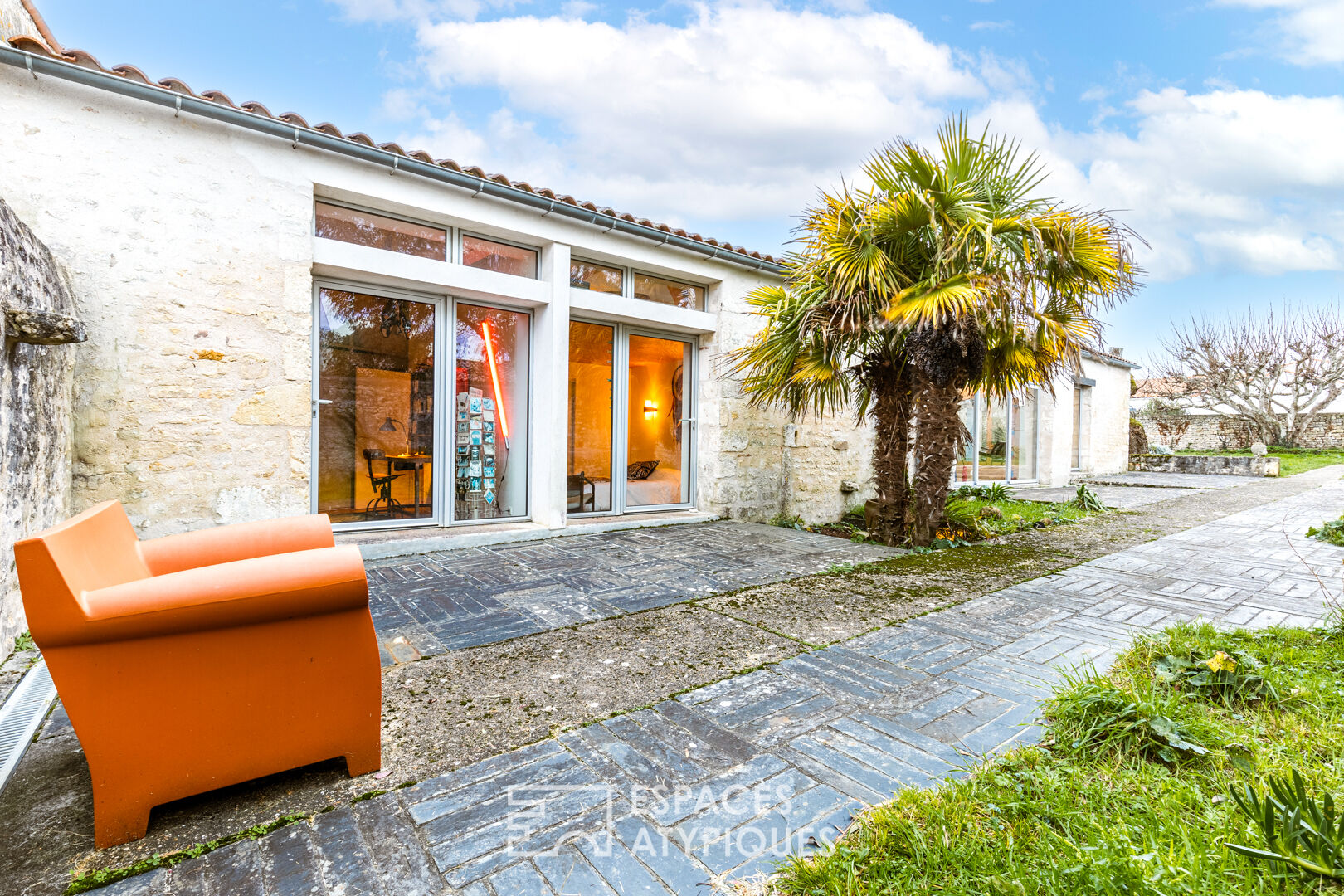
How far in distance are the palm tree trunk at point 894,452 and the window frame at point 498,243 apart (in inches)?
138

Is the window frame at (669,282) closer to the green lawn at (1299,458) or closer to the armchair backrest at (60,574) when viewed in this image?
the armchair backrest at (60,574)

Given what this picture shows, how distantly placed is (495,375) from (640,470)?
1.88m

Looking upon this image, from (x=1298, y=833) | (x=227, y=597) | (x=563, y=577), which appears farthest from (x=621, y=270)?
(x=1298, y=833)

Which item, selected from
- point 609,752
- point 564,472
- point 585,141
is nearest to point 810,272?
point 564,472

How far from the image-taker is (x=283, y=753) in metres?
1.65

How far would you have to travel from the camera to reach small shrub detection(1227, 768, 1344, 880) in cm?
114

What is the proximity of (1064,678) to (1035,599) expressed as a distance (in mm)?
1379

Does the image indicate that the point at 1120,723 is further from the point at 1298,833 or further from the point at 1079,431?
the point at 1079,431

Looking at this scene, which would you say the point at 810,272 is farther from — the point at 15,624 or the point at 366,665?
the point at 15,624

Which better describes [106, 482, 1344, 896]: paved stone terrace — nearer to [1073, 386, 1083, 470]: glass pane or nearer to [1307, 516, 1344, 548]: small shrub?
[1307, 516, 1344, 548]: small shrub

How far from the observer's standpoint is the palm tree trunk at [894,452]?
5.57m

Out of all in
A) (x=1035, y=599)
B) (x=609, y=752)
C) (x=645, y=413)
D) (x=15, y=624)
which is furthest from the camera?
(x=645, y=413)

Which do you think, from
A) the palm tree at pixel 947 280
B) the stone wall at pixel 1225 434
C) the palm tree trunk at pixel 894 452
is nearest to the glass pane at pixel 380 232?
the palm tree at pixel 947 280

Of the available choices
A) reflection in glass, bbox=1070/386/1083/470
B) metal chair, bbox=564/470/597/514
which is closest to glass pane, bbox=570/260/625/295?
metal chair, bbox=564/470/597/514
